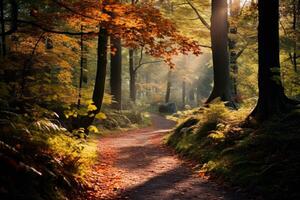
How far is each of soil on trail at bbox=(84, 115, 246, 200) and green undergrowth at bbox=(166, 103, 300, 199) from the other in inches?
19.1

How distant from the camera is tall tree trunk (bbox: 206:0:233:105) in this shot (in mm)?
14602

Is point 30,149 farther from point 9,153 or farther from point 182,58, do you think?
point 182,58

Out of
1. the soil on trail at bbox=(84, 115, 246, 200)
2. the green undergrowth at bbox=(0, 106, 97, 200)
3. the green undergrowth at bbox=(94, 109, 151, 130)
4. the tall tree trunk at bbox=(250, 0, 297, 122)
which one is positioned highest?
the tall tree trunk at bbox=(250, 0, 297, 122)

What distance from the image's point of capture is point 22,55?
1344 centimetres

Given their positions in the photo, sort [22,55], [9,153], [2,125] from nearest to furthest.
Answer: [9,153], [2,125], [22,55]

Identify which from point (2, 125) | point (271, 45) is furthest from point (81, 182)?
point (271, 45)

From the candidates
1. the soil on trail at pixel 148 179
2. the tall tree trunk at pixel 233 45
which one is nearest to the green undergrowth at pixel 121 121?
the tall tree trunk at pixel 233 45

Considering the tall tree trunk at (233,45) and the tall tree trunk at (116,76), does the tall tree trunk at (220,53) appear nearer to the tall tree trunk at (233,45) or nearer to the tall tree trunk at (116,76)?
the tall tree trunk at (233,45)

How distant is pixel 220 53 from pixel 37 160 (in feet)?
34.6

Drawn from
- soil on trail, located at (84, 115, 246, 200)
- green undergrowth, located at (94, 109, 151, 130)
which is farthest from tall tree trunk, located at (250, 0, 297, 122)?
green undergrowth, located at (94, 109, 151, 130)

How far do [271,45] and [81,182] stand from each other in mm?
6505

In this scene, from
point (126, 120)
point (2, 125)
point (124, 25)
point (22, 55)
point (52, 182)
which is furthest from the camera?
point (126, 120)

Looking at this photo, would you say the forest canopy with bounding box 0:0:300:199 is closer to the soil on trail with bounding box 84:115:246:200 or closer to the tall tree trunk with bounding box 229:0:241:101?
the soil on trail with bounding box 84:115:246:200

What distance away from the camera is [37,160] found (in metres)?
6.26
